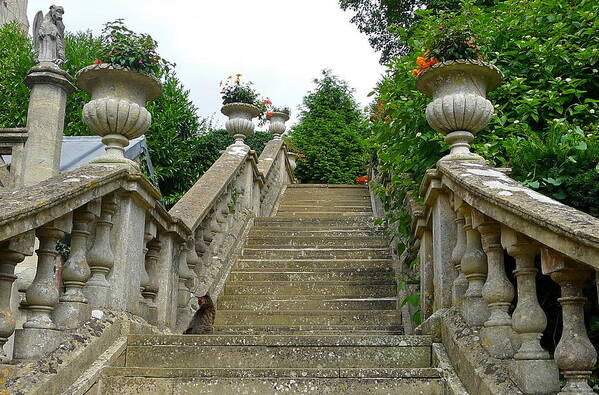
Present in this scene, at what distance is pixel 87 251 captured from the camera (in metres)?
4.05

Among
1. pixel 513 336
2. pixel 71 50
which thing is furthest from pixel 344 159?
pixel 513 336

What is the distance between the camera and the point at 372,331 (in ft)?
18.7

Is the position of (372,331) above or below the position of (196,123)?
below

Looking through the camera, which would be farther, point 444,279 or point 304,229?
point 304,229

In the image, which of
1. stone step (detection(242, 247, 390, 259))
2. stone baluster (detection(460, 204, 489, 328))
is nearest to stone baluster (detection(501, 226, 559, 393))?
stone baluster (detection(460, 204, 489, 328))

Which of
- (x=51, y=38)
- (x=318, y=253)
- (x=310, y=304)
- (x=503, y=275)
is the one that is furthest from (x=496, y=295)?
(x=51, y=38)

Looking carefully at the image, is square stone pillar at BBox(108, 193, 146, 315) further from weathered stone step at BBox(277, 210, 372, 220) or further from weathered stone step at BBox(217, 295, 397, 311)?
weathered stone step at BBox(277, 210, 372, 220)

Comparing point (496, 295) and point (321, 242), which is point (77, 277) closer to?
point (496, 295)

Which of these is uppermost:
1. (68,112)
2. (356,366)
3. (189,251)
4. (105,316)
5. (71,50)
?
(71,50)

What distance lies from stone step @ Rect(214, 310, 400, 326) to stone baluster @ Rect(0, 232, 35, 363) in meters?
3.32

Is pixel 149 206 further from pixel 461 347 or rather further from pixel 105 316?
pixel 461 347

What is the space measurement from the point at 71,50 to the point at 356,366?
14791mm

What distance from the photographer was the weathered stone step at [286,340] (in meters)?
4.01

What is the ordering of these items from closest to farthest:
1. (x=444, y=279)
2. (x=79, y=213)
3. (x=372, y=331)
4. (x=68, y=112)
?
1. (x=79, y=213)
2. (x=444, y=279)
3. (x=372, y=331)
4. (x=68, y=112)
